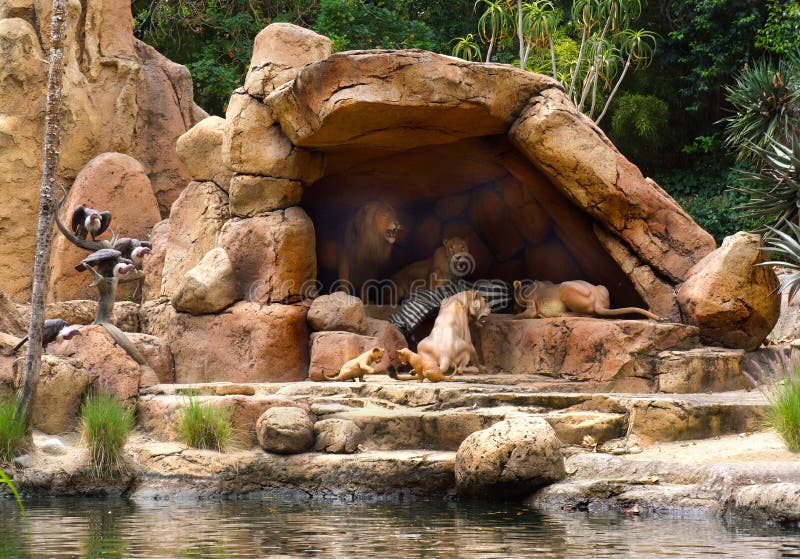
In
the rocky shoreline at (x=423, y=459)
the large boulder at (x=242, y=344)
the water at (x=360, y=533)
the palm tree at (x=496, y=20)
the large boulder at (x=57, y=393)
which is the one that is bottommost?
the water at (x=360, y=533)

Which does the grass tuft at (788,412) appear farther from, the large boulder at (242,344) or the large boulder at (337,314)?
the large boulder at (242,344)

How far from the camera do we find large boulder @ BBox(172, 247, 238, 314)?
10703 mm

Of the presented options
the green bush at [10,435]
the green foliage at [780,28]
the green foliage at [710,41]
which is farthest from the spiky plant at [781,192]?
the green foliage at [710,41]

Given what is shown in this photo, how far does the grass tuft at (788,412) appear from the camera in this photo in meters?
7.64

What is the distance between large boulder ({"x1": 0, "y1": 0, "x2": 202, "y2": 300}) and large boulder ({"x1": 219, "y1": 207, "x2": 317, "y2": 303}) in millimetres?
3954

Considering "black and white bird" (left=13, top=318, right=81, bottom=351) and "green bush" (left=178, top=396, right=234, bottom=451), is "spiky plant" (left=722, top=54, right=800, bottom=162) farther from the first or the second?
"black and white bird" (left=13, top=318, right=81, bottom=351)

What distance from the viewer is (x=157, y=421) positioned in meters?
9.16

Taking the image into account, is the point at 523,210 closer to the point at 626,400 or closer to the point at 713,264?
the point at 713,264

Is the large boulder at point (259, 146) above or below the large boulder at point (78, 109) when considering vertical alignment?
below

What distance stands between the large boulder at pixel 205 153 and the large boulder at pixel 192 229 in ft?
0.39

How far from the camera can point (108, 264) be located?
10266 millimetres

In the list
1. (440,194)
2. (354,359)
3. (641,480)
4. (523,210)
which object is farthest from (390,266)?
(641,480)

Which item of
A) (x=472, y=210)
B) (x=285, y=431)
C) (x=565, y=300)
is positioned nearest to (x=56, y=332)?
(x=285, y=431)

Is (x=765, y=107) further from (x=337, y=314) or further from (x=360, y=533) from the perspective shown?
(x=360, y=533)
